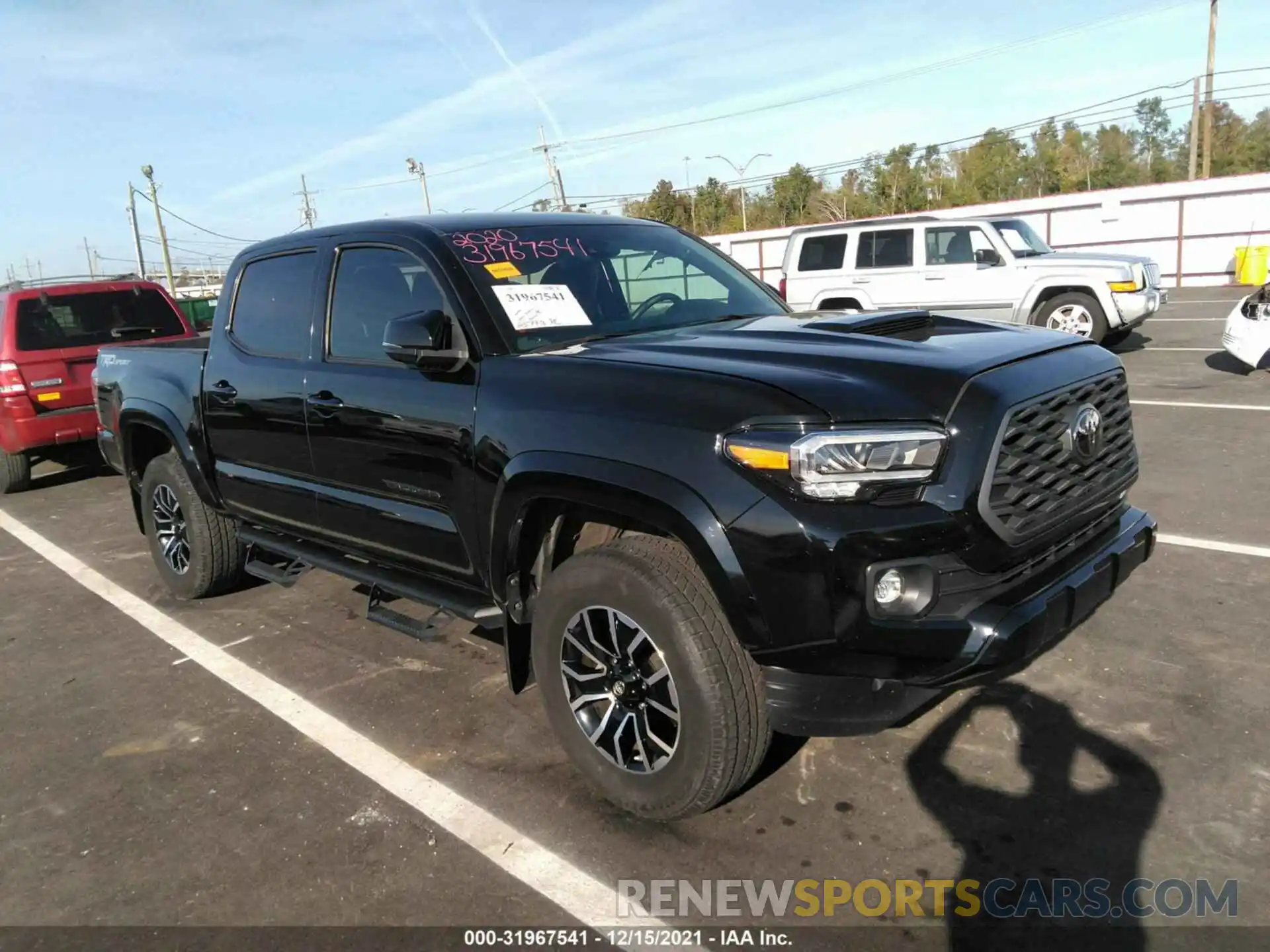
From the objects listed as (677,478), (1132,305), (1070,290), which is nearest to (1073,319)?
(1070,290)

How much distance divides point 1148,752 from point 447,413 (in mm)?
2661

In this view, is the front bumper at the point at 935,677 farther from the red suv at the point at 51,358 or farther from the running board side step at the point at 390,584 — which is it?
the red suv at the point at 51,358

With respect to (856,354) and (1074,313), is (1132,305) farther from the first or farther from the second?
(856,354)

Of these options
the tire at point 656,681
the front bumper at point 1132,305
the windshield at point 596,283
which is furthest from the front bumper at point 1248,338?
the tire at point 656,681

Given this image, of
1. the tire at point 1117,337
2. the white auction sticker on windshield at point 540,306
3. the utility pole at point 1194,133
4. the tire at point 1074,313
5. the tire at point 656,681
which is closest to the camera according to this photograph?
the tire at point 656,681

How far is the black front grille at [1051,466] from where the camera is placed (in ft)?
8.37

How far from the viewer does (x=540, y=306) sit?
3.46 m

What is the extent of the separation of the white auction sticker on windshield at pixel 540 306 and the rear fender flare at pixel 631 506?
2.11ft

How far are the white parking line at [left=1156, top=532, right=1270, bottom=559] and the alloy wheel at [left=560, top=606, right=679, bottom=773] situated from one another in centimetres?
320

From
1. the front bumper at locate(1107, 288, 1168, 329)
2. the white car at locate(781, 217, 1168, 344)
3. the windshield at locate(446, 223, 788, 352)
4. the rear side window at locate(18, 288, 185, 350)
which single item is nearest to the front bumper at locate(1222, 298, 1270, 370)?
the front bumper at locate(1107, 288, 1168, 329)

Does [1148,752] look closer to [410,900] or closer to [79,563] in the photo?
[410,900]

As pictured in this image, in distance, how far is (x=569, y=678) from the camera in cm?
305

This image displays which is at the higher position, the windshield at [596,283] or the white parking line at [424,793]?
the windshield at [596,283]

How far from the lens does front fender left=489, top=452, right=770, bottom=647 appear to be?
2.50 m
